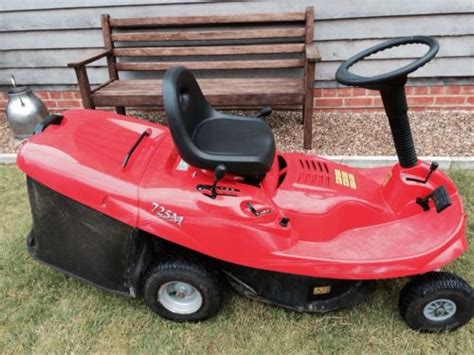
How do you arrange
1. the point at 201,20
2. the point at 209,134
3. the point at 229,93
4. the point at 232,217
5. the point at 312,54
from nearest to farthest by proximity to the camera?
the point at 232,217 < the point at 209,134 < the point at 312,54 < the point at 229,93 < the point at 201,20

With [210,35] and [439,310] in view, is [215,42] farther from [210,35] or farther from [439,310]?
[439,310]

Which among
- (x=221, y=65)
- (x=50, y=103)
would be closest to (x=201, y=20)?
(x=221, y=65)

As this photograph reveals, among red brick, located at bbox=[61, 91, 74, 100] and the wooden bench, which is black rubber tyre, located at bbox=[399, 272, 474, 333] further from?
red brick, located at bbox=[61, 91, 74, 100]

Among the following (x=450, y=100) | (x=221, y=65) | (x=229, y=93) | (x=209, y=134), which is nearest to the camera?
(x=209, y=134)

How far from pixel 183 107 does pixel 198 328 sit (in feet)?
3.24

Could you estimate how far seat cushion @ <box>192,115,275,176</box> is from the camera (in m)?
1.65

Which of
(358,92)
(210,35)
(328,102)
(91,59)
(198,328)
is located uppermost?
(210,35)

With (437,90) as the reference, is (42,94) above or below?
below

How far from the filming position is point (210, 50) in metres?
3.66

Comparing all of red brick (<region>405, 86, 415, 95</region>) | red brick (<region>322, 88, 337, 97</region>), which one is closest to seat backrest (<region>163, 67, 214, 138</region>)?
red brick (<region>322, 88, 337, 97</region>)

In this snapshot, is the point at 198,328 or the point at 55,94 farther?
the point at 55,94

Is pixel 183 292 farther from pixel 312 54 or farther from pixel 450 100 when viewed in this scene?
pixel 450 100

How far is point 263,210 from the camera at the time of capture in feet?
5.42

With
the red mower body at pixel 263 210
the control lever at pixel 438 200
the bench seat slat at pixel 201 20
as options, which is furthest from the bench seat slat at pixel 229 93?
the control lever at pixel 438 200
